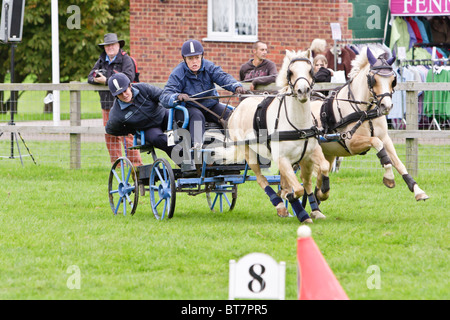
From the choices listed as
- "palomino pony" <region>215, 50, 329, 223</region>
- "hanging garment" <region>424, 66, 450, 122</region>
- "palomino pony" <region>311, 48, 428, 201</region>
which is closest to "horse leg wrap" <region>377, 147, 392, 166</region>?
"palomino pony" <region>311, 48, 428, 201</region>

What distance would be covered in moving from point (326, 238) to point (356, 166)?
6120 mm

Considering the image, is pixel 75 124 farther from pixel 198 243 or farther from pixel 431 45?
pixel 431 45

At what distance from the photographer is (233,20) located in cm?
1998

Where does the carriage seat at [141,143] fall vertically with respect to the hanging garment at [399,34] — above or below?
below

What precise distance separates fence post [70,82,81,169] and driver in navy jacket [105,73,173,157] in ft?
14.7

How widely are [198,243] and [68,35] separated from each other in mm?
21631

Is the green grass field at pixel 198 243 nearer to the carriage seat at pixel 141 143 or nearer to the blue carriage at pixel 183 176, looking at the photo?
the blue carriage at pixel 183 176

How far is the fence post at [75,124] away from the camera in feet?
46.6

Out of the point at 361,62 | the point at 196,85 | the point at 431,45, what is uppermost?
the point at 431,45

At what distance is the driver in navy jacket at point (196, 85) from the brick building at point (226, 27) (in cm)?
1012

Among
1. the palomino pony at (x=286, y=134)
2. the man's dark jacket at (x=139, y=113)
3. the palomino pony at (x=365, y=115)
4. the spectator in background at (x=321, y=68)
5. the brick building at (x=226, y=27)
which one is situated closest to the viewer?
the palomino pony at (x=286, y=134)

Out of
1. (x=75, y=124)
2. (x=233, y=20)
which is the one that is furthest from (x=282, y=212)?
(x=233, y=20)

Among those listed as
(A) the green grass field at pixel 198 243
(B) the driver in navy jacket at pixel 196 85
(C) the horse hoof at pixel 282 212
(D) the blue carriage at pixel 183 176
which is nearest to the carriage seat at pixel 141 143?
(D) the blue carriage at pixel 183 176
